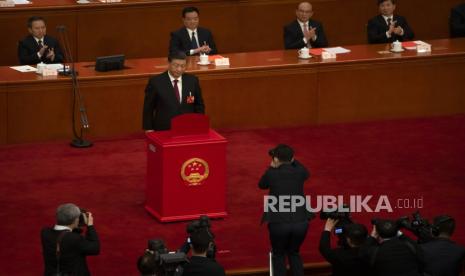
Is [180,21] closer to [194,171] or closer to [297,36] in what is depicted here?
[297,36]

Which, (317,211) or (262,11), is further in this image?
(262,11)

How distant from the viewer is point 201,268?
9859mm

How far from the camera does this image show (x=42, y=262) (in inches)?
460

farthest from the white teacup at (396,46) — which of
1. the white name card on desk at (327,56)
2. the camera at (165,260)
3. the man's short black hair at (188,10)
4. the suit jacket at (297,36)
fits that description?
the camera at (165,260)

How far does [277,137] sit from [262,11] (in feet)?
11.2

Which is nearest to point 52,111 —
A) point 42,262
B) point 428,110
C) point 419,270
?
point 42,262

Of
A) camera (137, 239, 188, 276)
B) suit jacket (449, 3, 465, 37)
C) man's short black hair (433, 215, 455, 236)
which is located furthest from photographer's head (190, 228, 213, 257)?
suit jacket (449, 3, 465, 37)

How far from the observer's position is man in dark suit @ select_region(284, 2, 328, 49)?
17.0m

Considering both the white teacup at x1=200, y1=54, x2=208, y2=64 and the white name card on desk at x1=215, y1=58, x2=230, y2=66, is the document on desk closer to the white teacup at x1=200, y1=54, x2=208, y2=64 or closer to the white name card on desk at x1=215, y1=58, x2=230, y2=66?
the white name card on desk at x1=215, y1=58, x2=230, y2=66

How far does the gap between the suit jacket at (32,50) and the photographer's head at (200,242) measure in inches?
263

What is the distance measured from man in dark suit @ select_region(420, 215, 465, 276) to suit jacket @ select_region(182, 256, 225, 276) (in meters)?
1.88

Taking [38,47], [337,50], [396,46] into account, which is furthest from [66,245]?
[396,46]

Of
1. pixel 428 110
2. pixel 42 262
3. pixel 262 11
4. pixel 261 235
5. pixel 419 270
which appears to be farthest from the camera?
pixel 262 11

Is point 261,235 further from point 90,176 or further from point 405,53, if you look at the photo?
point 405,53
